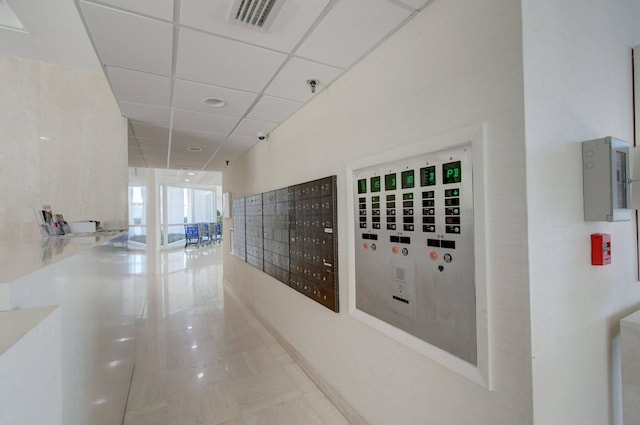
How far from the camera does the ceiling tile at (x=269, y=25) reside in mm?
1350

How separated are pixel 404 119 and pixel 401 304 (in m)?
1.03

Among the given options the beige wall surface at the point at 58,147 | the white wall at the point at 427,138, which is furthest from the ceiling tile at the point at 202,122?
the white wall at the point at 427,138

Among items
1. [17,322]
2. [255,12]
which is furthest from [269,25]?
[17,322]

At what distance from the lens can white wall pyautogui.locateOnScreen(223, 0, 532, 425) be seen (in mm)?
1065

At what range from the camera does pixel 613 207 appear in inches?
45.9

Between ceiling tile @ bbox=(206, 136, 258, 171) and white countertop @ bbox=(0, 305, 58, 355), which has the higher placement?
ceiling tile @ bbox=(206, 136, 258, 171)

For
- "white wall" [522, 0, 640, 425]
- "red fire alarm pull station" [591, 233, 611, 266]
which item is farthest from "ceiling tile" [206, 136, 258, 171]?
"red fire alarm pull station" [591, 233, 611, 266]

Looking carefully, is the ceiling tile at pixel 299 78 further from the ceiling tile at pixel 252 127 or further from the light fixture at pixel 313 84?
the ceiling tile at pixel 252 127

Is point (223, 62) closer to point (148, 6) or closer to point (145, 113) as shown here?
point (148, 6)

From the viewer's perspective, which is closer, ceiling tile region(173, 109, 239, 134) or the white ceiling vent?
the white ceiling vent

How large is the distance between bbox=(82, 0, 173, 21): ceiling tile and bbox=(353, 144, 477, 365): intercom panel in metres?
1.34

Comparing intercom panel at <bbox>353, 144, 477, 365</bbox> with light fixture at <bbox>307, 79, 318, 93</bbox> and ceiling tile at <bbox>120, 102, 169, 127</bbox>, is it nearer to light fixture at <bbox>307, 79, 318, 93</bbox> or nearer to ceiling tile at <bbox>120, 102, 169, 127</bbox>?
light fixture at <bbox>307, 79, 318, 93</bbox>

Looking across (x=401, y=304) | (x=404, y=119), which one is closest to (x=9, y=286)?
(x=401, y=304)

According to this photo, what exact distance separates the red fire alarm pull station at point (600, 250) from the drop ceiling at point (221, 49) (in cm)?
137
